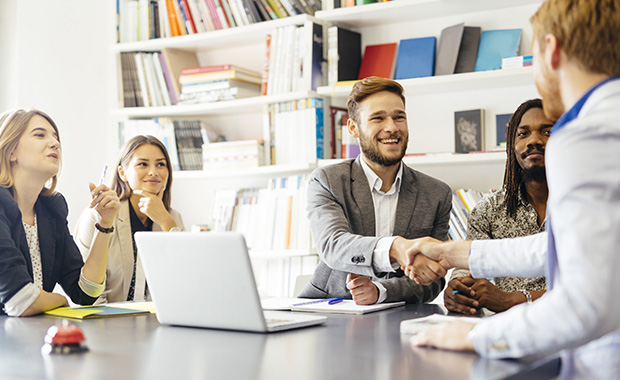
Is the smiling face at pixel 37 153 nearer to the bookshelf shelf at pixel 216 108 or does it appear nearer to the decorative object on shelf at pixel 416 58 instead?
the bookshelf shelf at pixel 216 108

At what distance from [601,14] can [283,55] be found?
2608 millimetres

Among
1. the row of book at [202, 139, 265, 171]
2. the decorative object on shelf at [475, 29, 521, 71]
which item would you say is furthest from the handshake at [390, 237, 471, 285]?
the row of book at [202, 139, 265, 171]

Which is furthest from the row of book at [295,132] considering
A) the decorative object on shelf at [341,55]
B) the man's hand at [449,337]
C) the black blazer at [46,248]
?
the man's hand at [449,337]

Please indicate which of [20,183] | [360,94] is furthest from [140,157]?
[360,94]

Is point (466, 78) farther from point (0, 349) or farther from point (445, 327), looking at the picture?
point (0, 349)

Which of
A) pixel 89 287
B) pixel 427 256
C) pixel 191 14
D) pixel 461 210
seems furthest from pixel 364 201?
pixel 191 14

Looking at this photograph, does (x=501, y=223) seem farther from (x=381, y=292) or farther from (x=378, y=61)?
(x=378, y=61)

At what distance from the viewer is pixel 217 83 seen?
→ 145 inches

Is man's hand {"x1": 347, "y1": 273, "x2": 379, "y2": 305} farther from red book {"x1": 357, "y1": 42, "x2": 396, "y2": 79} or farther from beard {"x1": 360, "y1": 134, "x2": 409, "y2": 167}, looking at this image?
red book {"x1": 357, "y1": 42, "x2": 396, "y2": 79}

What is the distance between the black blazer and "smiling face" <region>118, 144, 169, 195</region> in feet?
2.23

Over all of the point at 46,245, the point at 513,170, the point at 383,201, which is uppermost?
the point at 513,170

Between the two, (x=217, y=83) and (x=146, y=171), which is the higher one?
(x=217, y=83)

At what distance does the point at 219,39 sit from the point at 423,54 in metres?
1.22

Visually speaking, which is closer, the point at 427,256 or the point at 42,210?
the point at 427,256
